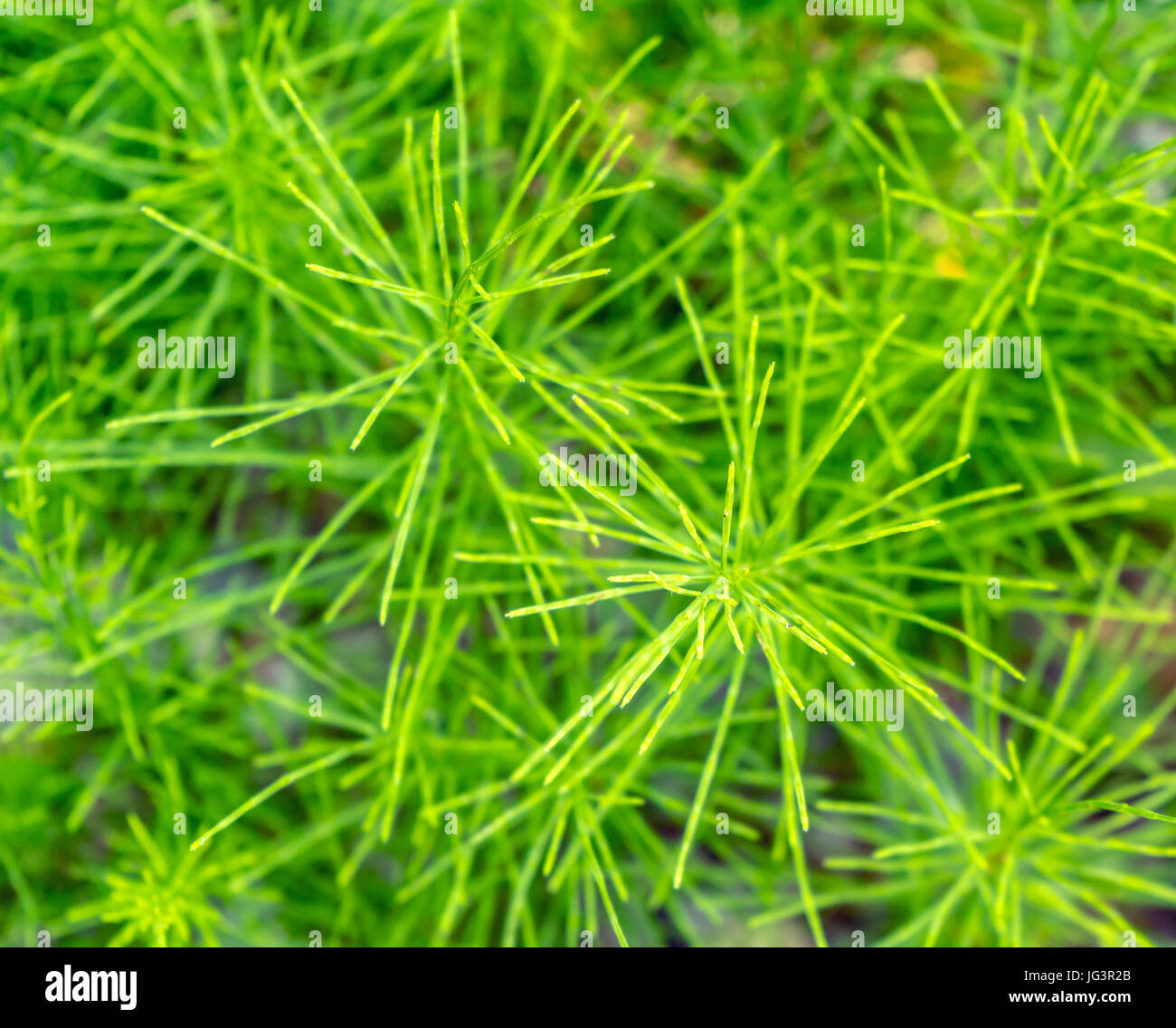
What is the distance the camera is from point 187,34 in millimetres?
1565

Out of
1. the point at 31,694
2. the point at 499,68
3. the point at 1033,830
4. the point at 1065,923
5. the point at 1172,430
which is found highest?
the point at 499,68

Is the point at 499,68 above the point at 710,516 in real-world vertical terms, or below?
above

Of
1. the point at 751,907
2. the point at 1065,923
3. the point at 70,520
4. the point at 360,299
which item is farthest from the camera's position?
the point at 751,907

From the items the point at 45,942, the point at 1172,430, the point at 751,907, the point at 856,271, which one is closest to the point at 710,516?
the point at 856,271

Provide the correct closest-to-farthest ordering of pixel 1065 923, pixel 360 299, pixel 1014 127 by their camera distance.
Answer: pixel 1014 127
pixel 360 299
pixel 1065 923

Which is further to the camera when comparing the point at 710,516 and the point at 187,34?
the point at 187,34

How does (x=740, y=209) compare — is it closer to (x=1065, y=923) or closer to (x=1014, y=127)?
(x=1014, y=127)

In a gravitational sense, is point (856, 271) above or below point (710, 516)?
above

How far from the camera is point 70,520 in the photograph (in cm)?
136

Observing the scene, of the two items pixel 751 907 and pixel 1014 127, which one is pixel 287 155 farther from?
pixel 751 907

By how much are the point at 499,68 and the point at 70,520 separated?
0.96 m

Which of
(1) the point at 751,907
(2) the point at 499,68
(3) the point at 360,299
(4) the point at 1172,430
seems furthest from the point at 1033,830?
(2) the point at 499,68

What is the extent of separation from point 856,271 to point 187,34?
1193 mm

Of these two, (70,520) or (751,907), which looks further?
(751,907)
